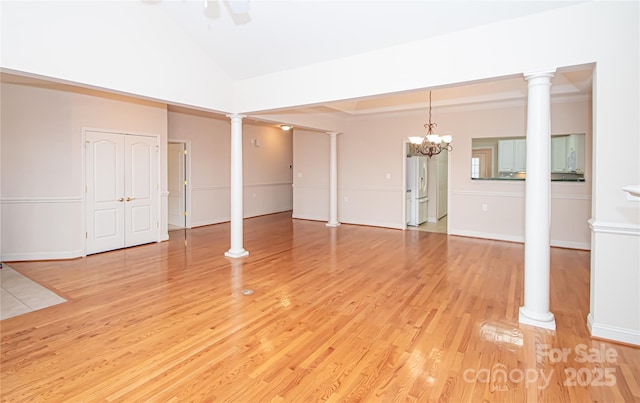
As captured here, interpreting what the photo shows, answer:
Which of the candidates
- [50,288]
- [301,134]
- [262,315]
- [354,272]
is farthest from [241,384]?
[301,134]

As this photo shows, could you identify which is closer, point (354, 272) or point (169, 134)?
point (354, 272)

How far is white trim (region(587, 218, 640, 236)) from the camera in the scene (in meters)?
2.76

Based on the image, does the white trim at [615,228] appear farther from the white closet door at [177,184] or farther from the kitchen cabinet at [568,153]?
the white closet door at [177,184]

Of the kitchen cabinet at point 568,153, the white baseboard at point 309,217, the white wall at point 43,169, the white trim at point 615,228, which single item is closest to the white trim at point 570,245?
the kitchen cabinet at point 568,153

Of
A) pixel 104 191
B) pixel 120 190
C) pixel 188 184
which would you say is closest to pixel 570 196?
pixel 188 184

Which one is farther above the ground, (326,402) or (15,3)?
(15,3)

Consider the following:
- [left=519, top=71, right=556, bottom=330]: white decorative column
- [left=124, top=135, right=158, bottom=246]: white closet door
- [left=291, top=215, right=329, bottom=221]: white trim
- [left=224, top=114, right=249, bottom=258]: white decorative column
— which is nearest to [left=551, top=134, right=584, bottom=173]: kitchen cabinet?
[left=519, top=71, right=556, bottom=330]: white decorative column

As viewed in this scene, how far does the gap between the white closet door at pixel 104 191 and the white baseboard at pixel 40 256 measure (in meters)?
0.23

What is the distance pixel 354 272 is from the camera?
15.9 ft

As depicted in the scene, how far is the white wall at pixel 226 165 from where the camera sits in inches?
328

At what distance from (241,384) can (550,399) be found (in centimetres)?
201

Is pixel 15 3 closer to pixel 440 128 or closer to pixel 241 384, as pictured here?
pixel 241 384

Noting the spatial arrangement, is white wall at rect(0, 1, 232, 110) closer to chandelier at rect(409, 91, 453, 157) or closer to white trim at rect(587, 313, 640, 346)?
chandelier at rect(409, 91, 453, 157)

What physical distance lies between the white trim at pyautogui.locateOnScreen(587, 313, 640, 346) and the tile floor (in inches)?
210
